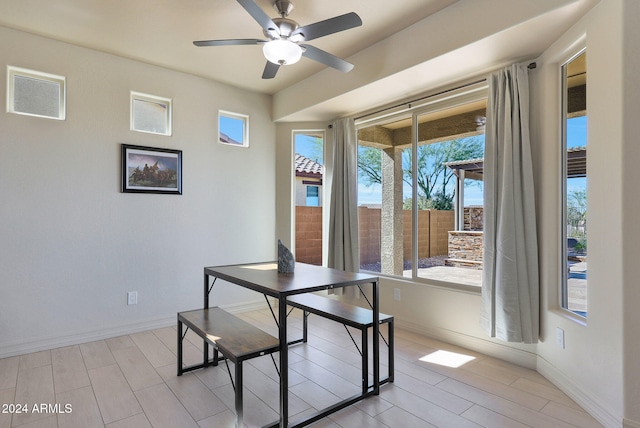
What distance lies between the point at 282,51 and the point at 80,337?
9.87 ft

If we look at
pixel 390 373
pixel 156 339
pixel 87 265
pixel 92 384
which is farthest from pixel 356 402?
pixel 87 265

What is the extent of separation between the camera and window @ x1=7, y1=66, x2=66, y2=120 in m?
2.86

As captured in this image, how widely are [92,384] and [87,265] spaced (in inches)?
47.6

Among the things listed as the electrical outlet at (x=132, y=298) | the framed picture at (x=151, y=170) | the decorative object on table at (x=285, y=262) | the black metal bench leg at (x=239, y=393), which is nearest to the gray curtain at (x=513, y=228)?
the decorative object on table at (x=285, y=262)

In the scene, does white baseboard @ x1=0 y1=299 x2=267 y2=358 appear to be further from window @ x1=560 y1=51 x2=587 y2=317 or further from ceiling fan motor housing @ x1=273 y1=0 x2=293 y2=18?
window @ x1=560 y1=51 x2=587 y2=317

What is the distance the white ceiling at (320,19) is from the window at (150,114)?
37cm

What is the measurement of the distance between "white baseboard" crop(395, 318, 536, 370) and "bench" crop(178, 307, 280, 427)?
1.79 meters

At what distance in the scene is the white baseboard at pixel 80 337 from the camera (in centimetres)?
279

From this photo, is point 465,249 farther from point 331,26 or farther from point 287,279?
point 331,26

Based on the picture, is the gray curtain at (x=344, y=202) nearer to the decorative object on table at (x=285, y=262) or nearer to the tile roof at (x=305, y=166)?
the tile roof at (x=305, y=166)

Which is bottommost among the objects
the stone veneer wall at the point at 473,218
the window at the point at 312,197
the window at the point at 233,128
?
the stone veneer wall at the point at 473,218

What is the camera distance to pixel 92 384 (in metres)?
2.32

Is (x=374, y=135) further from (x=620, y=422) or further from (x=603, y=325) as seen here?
(x=620, y=422)

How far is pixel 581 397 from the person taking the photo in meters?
2.05
